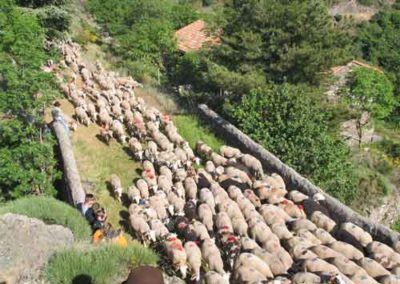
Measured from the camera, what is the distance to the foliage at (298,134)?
902 inches

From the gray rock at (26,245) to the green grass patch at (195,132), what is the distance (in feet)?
38.9

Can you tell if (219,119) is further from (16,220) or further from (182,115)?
(16,220)

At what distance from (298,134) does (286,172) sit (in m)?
2.64

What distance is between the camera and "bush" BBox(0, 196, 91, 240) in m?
14.4

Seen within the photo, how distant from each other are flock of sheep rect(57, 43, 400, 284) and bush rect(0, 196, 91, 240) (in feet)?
6.85

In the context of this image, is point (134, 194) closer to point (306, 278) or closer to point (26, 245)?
point (26, 245)

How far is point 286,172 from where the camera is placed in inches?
826

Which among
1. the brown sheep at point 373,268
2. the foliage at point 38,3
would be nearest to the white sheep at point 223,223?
the brown sheep at point 373,268

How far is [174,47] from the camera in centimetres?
3506

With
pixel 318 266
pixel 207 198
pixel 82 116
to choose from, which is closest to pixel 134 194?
pixel 207 198

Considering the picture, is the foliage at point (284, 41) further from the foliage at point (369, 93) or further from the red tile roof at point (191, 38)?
the red tile roof at point (191, 38)

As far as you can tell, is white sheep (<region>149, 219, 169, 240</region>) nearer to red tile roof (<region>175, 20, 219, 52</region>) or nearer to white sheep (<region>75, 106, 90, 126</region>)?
white sheep (<region>75, 106, 90, 126</region>)

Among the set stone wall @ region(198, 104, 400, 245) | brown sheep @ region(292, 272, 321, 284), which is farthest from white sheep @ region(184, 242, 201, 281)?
stone wall @ region(198, 104, 400, 245)

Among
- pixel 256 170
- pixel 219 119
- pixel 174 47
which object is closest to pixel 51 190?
pixel 256 170
